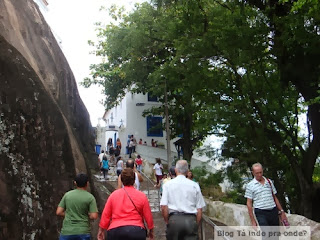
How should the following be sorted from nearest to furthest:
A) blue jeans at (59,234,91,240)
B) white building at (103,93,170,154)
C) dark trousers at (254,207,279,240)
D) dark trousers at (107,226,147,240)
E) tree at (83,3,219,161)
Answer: dark trousers at (107,226,147,240)
blue jeans at (59,234,91,240)
dark trousers at (254,207,279,240)
tree at (83,3,219,161)
white building at (103,93,170,154)

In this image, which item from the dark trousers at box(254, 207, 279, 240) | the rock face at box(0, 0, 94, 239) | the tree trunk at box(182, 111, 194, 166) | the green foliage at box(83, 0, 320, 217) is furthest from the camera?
the tree trunk at box(182, 111, 194, 166)

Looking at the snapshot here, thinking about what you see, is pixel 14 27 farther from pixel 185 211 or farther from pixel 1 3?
pixel 185 211

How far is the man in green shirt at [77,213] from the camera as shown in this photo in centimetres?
452

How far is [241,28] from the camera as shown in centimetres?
1057

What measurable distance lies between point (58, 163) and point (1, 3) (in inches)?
185

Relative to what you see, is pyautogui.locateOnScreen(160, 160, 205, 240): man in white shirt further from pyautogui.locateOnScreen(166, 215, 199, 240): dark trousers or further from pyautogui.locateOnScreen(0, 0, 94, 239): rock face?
pyautogui.locateOnScreen(0, 0, 94, 239): rock face

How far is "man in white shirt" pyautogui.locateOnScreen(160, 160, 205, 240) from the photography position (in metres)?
4.59

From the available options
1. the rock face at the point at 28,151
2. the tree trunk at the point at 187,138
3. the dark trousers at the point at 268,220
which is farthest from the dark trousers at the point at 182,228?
the tree trunk at the point at 187,138

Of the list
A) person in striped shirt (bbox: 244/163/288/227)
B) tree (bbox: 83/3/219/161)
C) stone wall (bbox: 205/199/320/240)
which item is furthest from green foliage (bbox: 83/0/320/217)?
person in striped shirt (bbox: 244/163/288/227)

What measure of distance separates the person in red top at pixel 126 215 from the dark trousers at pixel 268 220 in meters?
2.16

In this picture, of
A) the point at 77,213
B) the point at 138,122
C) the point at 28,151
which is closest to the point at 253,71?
the point at 28,151

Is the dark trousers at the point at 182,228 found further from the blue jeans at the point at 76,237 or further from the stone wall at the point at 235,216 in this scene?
the stone wall at the point at 235,216

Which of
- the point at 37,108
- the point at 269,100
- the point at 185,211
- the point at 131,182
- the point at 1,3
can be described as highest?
the point at 1,3

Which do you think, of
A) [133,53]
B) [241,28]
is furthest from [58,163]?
[133,53]
